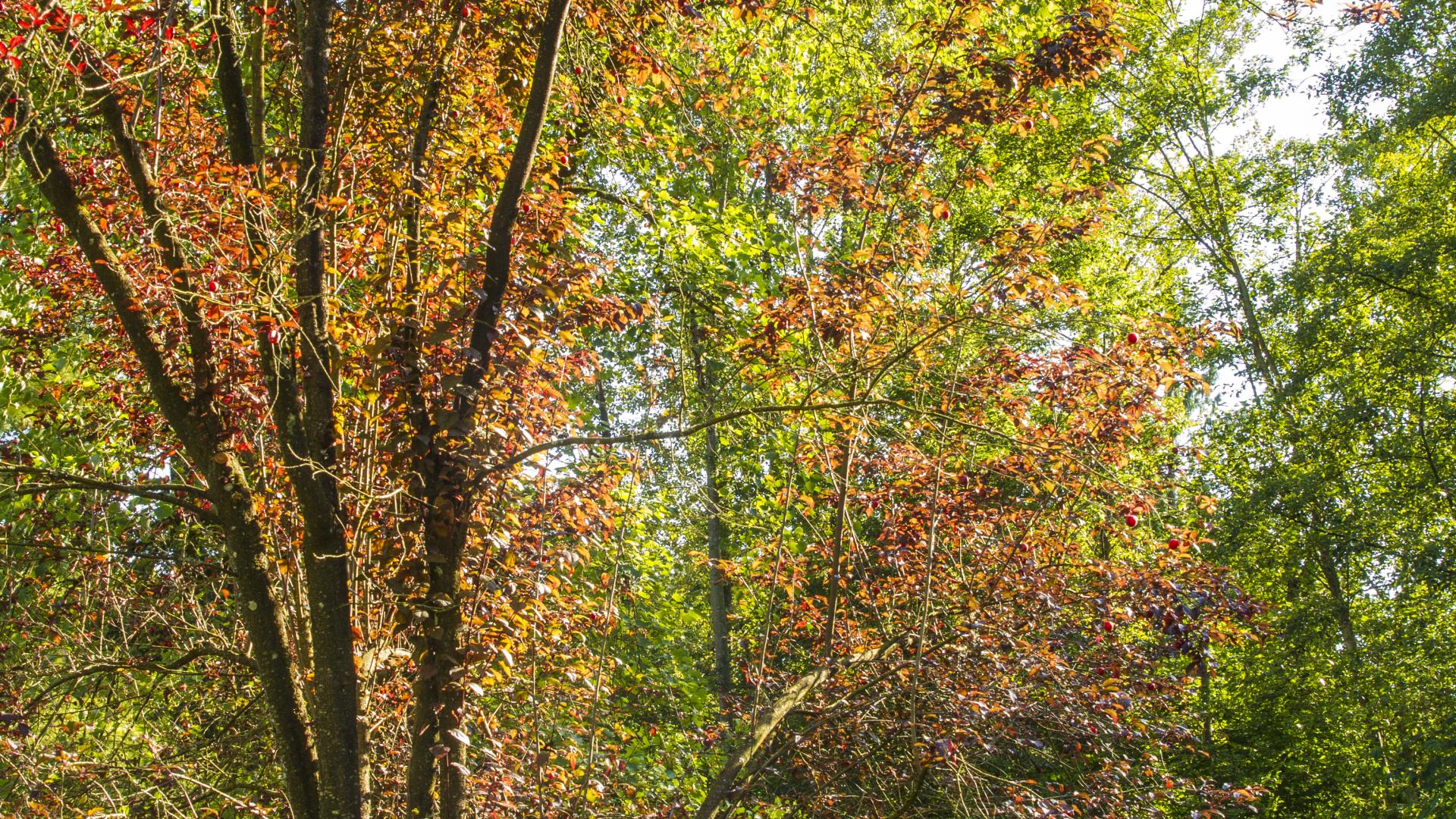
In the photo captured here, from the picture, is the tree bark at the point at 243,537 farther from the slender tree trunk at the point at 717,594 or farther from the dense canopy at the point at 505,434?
the slender tree trunk at the point at 717,594

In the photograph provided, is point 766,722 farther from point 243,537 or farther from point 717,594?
point 717,594

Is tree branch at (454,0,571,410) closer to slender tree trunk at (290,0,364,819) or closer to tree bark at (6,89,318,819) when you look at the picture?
slender tree trunk at (290,0,364,819)

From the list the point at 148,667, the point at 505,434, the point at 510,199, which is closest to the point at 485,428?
the point at 505,434

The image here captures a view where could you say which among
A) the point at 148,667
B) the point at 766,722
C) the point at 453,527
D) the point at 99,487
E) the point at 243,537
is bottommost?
the point at 766,722

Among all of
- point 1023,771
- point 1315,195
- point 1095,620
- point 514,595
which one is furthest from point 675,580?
point 1315,195

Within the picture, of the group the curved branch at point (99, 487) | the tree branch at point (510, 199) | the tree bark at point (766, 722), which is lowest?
the tree bark at point (766, 722)

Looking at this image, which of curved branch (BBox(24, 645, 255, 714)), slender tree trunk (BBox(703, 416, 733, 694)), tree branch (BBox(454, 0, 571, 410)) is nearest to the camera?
tree branch (BBox(454, 0, 571, 410))

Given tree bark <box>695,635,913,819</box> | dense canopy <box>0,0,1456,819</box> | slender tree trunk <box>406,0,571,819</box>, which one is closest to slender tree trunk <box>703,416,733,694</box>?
dense canopy <box>0,0,1456,819</box>

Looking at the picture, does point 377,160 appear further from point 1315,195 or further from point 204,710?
point 1315,195

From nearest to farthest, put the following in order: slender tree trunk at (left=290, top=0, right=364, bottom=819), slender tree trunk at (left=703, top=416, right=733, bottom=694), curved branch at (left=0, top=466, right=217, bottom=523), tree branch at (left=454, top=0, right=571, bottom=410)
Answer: tree branch at (left=454, top=0, right=571, bottom=410) < slender tree trunk at (left=290, top=0, right=364, bottom=819) < curved branch at (left=0, top=466, right=217, bottom=523) < slender tree trunk at (left=703, top=416, right=733, bottom=694)

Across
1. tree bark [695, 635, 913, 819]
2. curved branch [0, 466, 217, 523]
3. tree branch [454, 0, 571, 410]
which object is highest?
tree branch [454, 0, 571, 410]

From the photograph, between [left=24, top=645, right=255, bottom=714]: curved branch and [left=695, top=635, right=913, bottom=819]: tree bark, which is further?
[left=24, top=645, right=255, bottom=714]: curved branch

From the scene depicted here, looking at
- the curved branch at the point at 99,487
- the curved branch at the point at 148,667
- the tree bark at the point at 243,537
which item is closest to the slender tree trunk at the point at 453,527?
the tree bark at the point at 243,537

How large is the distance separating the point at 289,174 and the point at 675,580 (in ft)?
28.5
